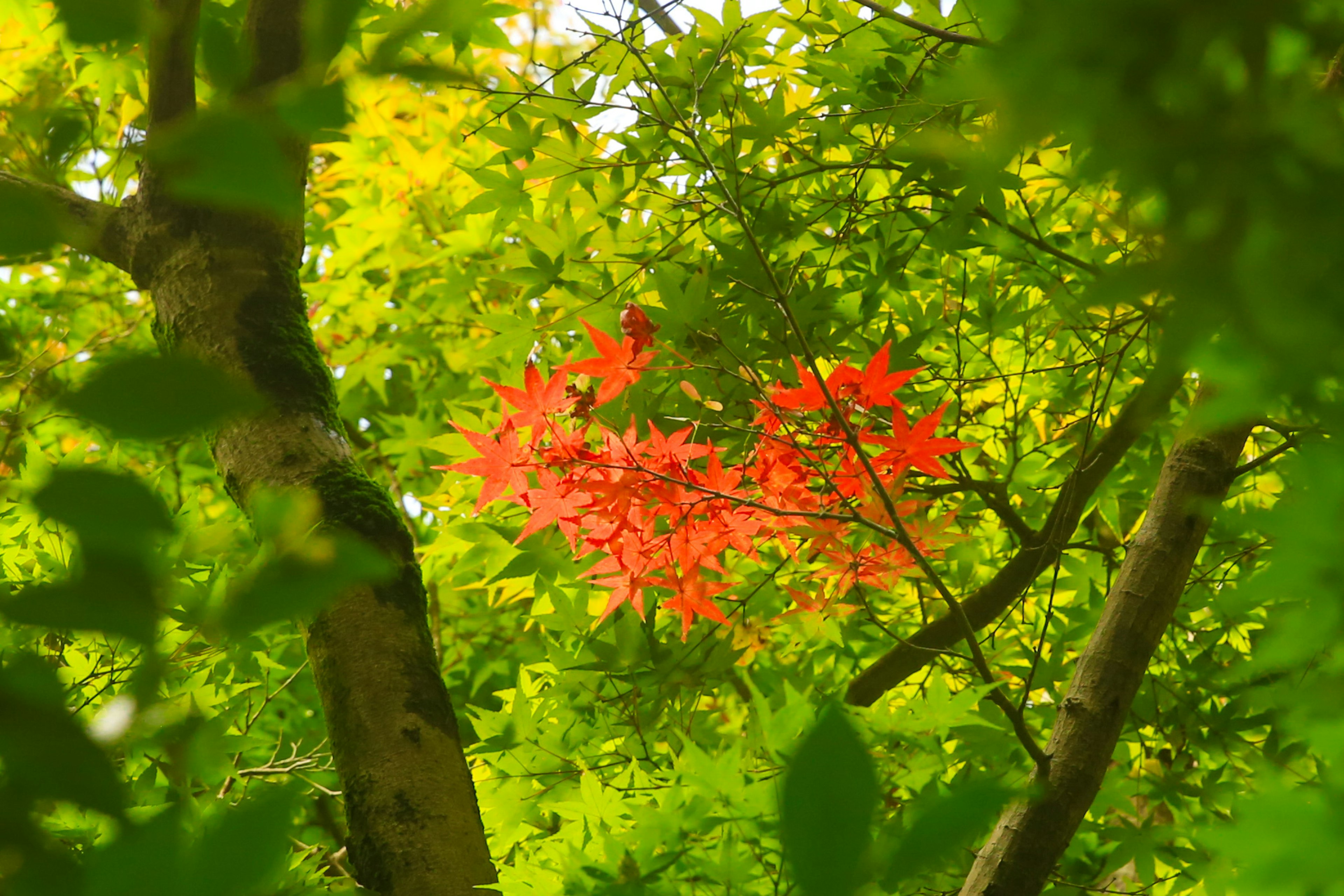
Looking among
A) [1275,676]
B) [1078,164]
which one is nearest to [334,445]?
[1078,164]

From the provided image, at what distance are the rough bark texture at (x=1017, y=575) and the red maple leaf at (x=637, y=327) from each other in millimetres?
497

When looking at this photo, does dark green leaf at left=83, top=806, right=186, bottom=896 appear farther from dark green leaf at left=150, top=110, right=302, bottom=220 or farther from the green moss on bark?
the green moss on bark

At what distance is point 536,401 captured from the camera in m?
1.21

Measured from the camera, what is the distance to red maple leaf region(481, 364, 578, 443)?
1207 millimetres

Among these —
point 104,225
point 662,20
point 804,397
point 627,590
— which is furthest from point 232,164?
point 662,20

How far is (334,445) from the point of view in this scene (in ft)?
4.12

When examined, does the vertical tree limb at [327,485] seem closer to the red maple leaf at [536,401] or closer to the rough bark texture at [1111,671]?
the red maple leaf at [536,401]

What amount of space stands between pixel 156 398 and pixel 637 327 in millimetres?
956

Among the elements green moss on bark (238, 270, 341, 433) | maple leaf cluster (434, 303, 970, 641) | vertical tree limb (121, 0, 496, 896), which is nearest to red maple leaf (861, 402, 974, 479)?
maple leaf cluster (434, 303, 970, 641)

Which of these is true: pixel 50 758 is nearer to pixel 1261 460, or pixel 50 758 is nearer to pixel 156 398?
pixel 156 398

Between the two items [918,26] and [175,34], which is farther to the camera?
[918,26]

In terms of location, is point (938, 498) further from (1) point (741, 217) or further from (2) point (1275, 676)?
(1) point (741, 217)

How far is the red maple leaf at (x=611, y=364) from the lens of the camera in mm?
1217

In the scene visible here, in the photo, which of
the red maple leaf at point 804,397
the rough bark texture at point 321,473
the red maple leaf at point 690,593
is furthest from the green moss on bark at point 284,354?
the red maple leaf at point 804,397
